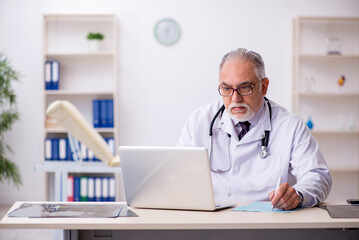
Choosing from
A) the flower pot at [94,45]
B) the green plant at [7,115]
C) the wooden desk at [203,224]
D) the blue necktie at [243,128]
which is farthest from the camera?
the flower pot at [94,45]

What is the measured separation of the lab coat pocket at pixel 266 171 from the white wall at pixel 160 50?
2955mm

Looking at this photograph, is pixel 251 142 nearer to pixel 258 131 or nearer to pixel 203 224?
pixel 258 131

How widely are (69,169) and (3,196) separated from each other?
1.69m

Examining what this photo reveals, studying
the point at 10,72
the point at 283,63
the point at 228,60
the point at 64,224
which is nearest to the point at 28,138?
the point at 10,72

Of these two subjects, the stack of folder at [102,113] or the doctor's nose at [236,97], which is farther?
the stack of folder at [102,113]

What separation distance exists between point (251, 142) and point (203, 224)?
741 millimetres

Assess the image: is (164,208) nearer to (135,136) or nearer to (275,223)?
(275,223)

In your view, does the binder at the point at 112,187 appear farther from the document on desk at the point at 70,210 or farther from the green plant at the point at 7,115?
the document on desk at the point at 70,210

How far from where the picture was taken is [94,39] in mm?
4859

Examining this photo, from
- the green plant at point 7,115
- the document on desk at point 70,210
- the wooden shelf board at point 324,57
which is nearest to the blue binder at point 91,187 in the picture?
the green plant at point 7,115

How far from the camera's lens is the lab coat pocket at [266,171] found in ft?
6.95

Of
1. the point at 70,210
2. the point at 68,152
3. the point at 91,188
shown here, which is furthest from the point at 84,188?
the point at 70,210

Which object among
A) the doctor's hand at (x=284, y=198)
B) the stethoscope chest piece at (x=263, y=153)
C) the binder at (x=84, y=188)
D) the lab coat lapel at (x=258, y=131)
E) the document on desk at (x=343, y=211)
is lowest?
the binder at (x=84, y=188)

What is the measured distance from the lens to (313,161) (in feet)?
6.70
